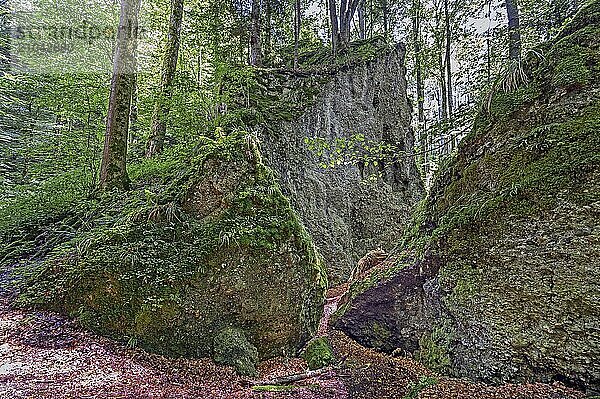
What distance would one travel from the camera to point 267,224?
641cm

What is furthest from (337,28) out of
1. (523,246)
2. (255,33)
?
(523,246)

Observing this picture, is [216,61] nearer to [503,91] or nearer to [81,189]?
[81,189]

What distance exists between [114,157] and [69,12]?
1903cm

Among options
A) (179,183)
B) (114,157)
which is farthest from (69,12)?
(179,183)

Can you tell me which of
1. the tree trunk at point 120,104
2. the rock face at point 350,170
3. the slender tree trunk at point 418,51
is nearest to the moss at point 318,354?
the rock face at point 350,170

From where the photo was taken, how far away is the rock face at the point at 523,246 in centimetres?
396

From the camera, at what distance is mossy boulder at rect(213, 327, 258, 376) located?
17.2 feet

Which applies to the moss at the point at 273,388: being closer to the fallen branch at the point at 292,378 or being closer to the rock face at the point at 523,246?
the fallen branch at the point at 292,378

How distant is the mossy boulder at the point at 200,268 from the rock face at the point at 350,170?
160 inches

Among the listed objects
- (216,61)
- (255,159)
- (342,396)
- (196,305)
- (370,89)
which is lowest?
(342,396)

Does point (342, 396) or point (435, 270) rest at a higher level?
point (435, 270)

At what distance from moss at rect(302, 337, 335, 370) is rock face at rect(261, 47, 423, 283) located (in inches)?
195

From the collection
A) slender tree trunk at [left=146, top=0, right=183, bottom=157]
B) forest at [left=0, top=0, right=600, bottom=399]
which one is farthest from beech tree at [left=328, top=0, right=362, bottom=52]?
forest at [left=0, top=0, right=600, bottom=399]

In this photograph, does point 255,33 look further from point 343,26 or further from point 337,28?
point 343,26
